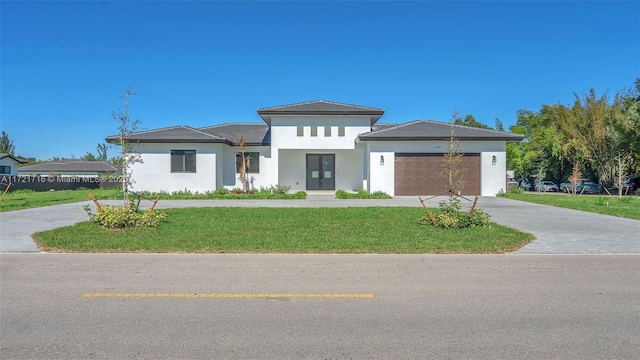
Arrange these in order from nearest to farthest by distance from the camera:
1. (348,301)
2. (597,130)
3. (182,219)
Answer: (348,301) < (182,219) < (597,130)

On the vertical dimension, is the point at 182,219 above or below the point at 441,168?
below

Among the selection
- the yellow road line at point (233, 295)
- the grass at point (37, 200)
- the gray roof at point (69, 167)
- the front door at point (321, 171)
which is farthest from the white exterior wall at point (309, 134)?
the gray roof at point (69, 167)

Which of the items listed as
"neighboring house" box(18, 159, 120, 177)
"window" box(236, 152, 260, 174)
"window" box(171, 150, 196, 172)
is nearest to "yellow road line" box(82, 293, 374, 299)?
"window" box(171, 150, 196, 172)

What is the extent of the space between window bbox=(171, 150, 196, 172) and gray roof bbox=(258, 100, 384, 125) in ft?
16.1

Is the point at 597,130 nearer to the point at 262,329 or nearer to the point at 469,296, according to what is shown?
the point at 469,296

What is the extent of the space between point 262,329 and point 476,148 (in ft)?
71.0

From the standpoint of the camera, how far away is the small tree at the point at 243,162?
25.6 meters

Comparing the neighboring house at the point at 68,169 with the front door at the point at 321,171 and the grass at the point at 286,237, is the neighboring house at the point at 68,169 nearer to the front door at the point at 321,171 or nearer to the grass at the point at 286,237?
the front door at the point at 321,171

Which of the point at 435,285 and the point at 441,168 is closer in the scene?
the point at 435,285

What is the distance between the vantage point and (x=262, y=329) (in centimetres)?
450

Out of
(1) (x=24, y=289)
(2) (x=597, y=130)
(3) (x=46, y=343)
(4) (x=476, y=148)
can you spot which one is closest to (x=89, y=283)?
(1) (x=24, y=289)

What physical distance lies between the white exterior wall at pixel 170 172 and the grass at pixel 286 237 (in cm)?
1155

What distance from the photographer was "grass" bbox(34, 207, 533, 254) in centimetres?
899

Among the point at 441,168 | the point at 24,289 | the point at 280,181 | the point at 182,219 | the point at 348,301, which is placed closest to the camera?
the point at 348,301
